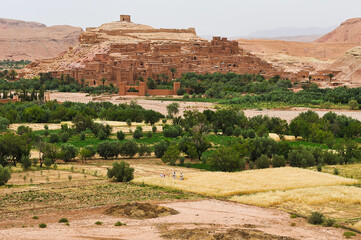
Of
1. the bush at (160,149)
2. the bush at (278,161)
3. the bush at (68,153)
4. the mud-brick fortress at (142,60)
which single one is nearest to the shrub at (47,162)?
the bush at (68,153)

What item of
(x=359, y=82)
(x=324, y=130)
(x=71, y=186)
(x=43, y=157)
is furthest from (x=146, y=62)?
(x=71, y=186)

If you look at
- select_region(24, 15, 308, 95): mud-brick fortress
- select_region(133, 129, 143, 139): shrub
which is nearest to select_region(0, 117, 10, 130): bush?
select_region(133, 129, 143, 139): shrub

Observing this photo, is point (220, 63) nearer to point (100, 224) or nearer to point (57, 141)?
point (57, 141)

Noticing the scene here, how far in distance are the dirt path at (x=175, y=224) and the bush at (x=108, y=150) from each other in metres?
15.3

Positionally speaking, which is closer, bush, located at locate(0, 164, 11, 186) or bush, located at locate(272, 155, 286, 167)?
bush, located at locate(0, 164, 11, 186)

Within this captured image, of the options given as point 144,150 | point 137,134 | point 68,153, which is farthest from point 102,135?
point 68,153

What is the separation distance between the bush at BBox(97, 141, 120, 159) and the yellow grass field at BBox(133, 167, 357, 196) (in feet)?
26.9

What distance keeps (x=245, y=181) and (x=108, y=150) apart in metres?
11.9

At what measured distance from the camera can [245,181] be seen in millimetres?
27281

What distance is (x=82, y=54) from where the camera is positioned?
9838 cm

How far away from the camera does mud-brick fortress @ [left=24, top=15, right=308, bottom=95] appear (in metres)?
81.2

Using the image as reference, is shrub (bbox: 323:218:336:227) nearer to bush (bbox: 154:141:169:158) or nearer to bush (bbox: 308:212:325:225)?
bush (bbox: 308:212:325:225)

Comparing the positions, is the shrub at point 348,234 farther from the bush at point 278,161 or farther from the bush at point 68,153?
the bush at point 68,153

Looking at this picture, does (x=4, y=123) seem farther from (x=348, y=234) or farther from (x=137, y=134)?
(x=348, y=234)
